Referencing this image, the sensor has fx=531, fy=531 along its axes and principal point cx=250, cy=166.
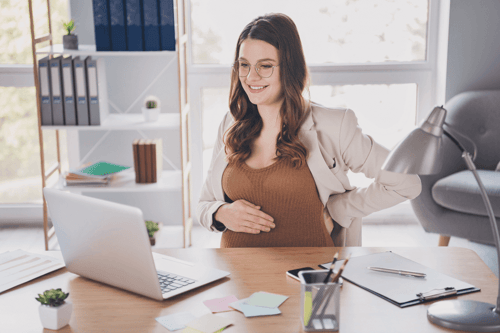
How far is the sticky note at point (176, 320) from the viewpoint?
1.10 m

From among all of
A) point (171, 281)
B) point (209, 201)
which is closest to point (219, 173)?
point (209, 201)

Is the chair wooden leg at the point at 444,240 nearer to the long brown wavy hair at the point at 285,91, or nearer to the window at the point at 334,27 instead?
the window at the point at 334,27

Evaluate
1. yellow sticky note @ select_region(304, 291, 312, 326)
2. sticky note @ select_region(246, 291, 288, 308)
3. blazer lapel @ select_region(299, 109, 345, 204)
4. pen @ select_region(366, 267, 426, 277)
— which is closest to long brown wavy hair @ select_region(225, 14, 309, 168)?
blazer lapel @ select_region(299, 109, 345, 204)

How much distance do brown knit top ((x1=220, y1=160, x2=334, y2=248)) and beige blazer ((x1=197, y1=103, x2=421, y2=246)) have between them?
0.17ft

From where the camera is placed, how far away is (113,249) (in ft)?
3.96

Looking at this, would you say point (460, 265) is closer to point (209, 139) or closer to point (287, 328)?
point (287, 328)

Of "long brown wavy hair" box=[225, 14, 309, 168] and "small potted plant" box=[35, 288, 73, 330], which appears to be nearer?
"small potted plant" box=[35, 288, 73, 330]

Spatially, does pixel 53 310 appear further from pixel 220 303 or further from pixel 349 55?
pixel 349 55

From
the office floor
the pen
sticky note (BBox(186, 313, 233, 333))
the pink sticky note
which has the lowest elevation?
the office floor

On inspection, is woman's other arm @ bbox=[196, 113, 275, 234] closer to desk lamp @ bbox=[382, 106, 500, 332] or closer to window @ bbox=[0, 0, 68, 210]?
desk lamp @ bbox=[382, 106, 500, 332]

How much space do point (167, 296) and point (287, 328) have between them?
0.98 feet

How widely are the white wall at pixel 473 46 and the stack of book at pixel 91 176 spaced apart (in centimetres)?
212

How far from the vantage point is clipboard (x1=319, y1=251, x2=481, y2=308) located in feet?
3.95

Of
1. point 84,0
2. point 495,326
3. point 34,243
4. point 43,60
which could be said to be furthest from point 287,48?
point 34,243
